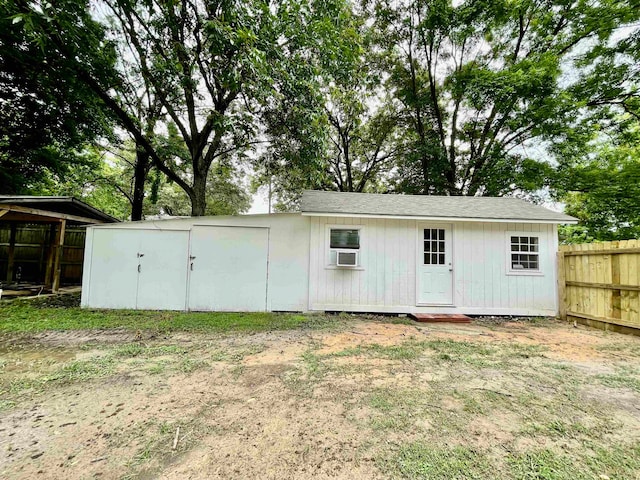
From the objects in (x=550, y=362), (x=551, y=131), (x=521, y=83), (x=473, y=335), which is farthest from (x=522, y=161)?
(x=550, y=362)

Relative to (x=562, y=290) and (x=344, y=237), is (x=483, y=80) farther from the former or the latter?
(x=344, y=237)

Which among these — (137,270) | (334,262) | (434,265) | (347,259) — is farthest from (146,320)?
(434,265)

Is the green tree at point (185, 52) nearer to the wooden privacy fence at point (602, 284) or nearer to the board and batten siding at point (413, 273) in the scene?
the board and batten siding at point (413, 273)

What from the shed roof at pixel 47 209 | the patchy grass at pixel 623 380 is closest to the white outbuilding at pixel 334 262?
the shed roof at pixel 47 209

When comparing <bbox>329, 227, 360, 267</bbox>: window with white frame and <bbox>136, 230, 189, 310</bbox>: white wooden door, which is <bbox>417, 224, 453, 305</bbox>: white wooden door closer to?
<bbox>329, 227, 360, 267</bbox>: window with white frame

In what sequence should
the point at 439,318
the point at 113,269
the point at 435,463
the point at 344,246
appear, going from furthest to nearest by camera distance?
the point at 344,246 → the point at 113,269 → the point at 439,318 → the point at 435,463

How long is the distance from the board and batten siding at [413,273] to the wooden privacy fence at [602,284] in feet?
0.92

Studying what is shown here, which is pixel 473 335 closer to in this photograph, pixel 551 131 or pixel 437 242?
pixel 437 242

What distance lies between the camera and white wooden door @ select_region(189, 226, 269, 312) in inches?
249

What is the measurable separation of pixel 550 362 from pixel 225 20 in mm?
7449

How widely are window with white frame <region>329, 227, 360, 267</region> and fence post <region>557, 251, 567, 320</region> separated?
457 centimetres

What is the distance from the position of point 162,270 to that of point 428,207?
643 cm

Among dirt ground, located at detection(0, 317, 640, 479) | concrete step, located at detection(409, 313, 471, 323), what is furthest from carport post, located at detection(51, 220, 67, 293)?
concrete step, located at detection(409, 313, 471, 323)

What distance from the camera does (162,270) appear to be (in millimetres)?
6312
